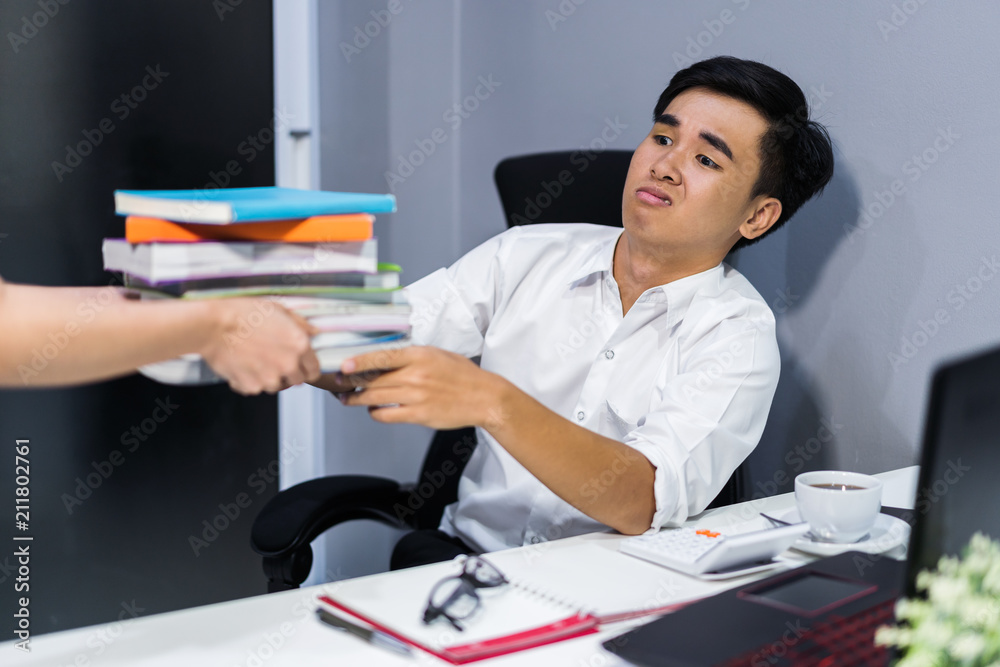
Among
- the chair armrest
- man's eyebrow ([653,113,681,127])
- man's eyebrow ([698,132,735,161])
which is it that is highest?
man's eyebrow ([653,113,681,127])

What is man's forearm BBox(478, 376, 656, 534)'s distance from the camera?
3.66ft

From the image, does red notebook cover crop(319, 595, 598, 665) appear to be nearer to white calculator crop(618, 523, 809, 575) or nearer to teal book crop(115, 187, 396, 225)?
white calculator crop(618, 523, 809, 575)

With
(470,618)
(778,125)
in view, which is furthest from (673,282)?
(470,618)

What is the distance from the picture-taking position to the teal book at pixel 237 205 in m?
0.83

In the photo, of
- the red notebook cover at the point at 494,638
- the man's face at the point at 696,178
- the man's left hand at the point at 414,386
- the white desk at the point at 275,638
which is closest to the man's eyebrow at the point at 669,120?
the man's face at the point at 696,178

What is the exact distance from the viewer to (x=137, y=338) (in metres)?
0.80

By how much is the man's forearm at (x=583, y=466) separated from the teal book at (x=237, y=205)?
34 cm

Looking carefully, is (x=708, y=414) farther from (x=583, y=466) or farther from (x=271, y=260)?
(x=271, y=260)

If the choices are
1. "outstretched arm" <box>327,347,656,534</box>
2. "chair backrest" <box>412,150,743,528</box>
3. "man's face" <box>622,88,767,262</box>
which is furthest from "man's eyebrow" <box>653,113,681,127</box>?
"outstretched arm" <box>327,347,656,534</box>

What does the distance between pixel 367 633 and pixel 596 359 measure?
78cm

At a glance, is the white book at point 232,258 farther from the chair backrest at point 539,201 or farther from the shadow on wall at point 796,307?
the shadow on wall at point 796,307

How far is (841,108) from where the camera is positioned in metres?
1.57

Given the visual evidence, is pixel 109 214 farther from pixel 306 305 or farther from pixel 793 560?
pixel 793 560

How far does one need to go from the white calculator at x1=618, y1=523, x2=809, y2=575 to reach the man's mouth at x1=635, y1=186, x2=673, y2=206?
0.58 metres
